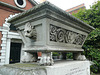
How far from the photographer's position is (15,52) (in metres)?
8.62

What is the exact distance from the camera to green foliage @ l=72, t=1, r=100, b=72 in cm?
454

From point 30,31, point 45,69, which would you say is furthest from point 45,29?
point 45,69

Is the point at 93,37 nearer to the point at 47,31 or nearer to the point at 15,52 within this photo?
the point at 47,31

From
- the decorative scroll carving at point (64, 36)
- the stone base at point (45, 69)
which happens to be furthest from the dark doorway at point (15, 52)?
the decorative scroll carving at point (64, 36)

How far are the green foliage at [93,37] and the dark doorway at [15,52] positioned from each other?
657cm

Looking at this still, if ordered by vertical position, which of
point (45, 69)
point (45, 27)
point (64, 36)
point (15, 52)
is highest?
point (45, 27)

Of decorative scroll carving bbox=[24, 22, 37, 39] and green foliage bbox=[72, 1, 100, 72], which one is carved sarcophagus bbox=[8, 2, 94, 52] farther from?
green foliage bbox=[72, 1, 100, 72]

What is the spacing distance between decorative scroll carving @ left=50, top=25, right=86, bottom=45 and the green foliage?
209 centimetres

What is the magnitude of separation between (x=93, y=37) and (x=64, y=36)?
3.06 meters

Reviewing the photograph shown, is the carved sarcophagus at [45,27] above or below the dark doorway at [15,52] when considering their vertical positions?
above

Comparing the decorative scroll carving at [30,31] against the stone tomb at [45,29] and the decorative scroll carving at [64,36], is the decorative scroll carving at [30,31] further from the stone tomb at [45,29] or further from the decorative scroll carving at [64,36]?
the decorative scroll carving at [64,36]

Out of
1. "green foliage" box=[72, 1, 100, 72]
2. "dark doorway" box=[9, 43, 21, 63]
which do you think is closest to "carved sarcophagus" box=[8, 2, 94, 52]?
"green foliage" box=[72, 1, 100, 72]

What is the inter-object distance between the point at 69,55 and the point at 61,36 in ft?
12.7

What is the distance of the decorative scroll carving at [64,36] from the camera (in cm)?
176
